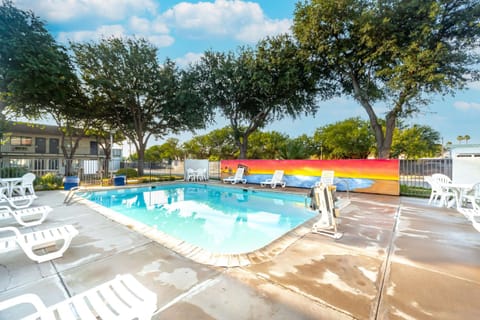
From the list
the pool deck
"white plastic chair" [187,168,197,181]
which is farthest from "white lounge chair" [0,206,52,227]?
"white plastic chair" [187,168,197,181]

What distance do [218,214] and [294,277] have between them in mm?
5013

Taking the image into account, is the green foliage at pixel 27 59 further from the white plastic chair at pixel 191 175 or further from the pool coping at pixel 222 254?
the pool coping at pixel 222 254

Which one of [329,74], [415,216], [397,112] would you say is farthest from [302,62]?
[415,216]

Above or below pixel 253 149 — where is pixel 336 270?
below

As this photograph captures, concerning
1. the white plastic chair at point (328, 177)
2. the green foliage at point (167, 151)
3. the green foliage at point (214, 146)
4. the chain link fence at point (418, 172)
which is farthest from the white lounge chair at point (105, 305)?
the green foliage at point (167, 151)

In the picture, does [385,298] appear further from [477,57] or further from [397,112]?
[477,57]

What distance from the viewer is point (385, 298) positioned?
1.97 meters

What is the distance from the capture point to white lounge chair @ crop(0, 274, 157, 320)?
4.28 feet

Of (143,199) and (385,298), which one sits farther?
(143,199)

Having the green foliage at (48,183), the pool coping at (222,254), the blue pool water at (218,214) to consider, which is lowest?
the blue pool water at (218,214)

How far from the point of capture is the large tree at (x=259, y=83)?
44.5 feet

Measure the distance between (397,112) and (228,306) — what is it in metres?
13.9

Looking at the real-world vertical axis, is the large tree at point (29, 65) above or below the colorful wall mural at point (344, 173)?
above

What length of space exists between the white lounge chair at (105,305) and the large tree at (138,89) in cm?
1379
